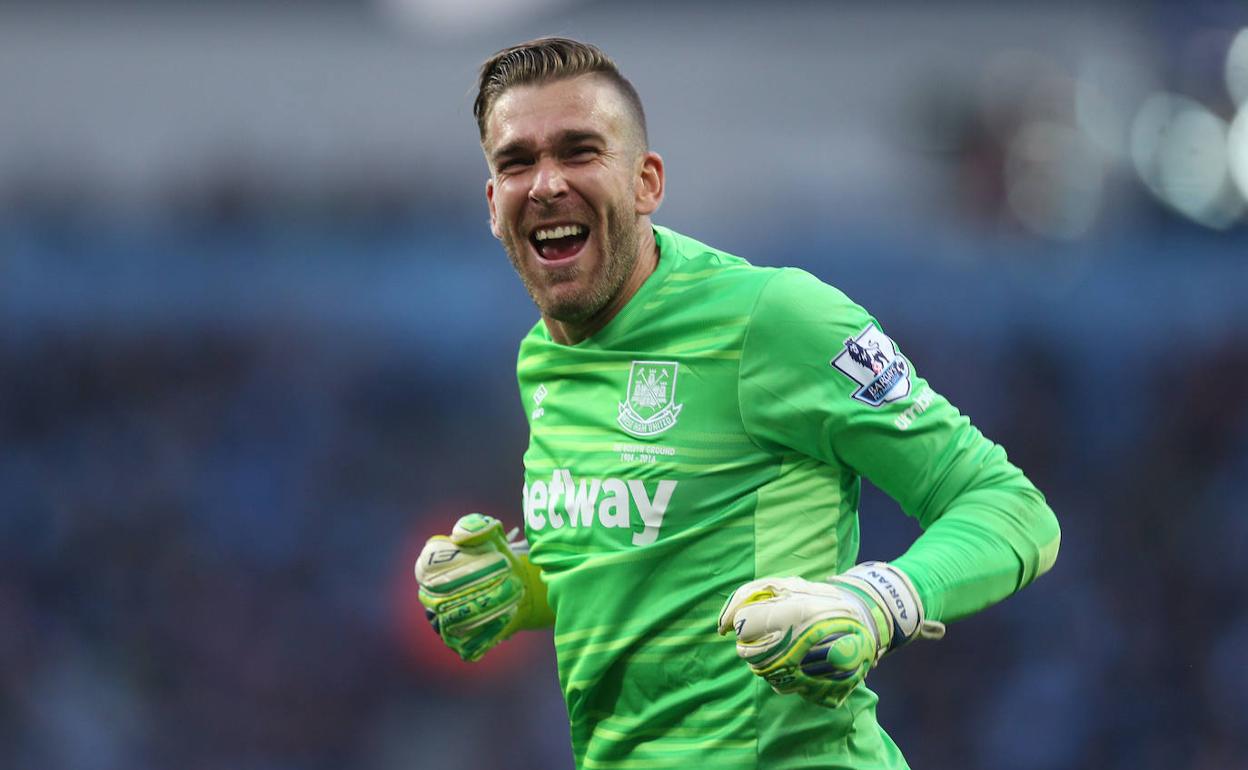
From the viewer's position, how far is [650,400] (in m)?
3.06

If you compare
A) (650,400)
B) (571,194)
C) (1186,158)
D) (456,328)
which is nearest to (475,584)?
(650,400)

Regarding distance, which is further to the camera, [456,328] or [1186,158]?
[1186,158]

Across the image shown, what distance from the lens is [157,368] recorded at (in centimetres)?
1018

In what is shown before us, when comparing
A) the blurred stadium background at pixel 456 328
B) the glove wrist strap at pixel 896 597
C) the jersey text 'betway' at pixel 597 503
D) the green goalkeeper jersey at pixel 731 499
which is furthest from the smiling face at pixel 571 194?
the blurred stadium background at pixel 456 328

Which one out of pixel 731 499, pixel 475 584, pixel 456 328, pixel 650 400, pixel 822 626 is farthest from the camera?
pixel 456 328

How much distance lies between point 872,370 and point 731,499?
14.7 inches

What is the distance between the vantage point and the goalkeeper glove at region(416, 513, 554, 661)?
3.53 m

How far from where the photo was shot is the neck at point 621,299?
3.23 m

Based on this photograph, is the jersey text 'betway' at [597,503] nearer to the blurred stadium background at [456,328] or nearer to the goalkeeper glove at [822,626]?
the goalkeeper glove at [822,626]

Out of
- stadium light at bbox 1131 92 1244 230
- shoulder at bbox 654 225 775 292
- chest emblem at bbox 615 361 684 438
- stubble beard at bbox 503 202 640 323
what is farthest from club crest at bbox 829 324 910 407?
stadium light at bbox 1131 92 1244 230

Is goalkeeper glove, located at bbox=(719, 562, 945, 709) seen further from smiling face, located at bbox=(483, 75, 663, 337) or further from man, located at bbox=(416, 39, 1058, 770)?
smiling face, located at bbox=(483, 75, 663, 337)

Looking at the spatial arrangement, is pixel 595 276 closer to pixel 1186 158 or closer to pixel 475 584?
pixel 475 584

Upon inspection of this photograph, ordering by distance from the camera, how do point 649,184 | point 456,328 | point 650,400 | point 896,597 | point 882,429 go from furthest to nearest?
→ point 456,328, point 649,184, point 650,400, point 882,429, point 896,597

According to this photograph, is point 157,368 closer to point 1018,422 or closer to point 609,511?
point 1018,422
